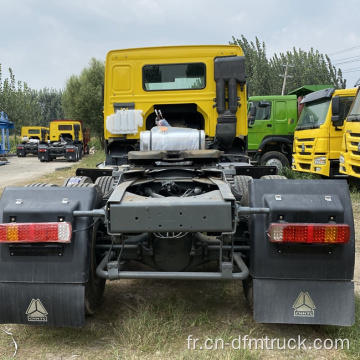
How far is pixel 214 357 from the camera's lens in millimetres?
2564

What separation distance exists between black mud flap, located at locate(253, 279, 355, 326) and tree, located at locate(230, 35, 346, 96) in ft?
96.9

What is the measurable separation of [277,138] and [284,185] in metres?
10.1

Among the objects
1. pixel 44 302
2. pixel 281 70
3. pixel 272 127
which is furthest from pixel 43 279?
pixel 281 70

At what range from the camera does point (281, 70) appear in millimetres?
37781

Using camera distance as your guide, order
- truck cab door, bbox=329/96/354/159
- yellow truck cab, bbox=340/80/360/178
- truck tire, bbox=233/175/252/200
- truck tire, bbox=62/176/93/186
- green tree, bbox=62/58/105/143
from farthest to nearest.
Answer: green tree, bbox=62/58/105/143, truck cab door, bbox=329/96/354/159, yellow truck cab, bbox=340/80/360/178, truck tire, bbox=62/176/93/186, truck tire, bbox=233/175/252/200

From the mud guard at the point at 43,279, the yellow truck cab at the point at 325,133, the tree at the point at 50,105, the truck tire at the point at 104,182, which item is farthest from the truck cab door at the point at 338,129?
→ the tree at the point at 50,105

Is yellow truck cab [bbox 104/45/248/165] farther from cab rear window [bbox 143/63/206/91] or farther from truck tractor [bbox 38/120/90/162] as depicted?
truck tractor [bbox 38/120/90/162]

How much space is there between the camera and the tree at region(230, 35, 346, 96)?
3281cm

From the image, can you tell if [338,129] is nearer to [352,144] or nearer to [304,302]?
[352,144]

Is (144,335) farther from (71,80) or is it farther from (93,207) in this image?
(71,80)

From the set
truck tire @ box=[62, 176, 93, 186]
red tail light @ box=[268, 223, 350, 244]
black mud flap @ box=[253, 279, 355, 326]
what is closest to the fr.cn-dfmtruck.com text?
black mud flap @ box=[253, 279, 355, 326]

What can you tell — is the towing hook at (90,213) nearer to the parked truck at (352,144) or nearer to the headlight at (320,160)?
the parked truck at (352,144)

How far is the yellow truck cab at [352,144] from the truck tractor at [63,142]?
18.0 metres

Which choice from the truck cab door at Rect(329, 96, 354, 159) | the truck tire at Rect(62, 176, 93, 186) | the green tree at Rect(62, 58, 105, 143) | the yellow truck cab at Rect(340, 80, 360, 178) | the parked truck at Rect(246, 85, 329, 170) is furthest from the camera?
the green tree at Rect(62, 58, 105, 143)
